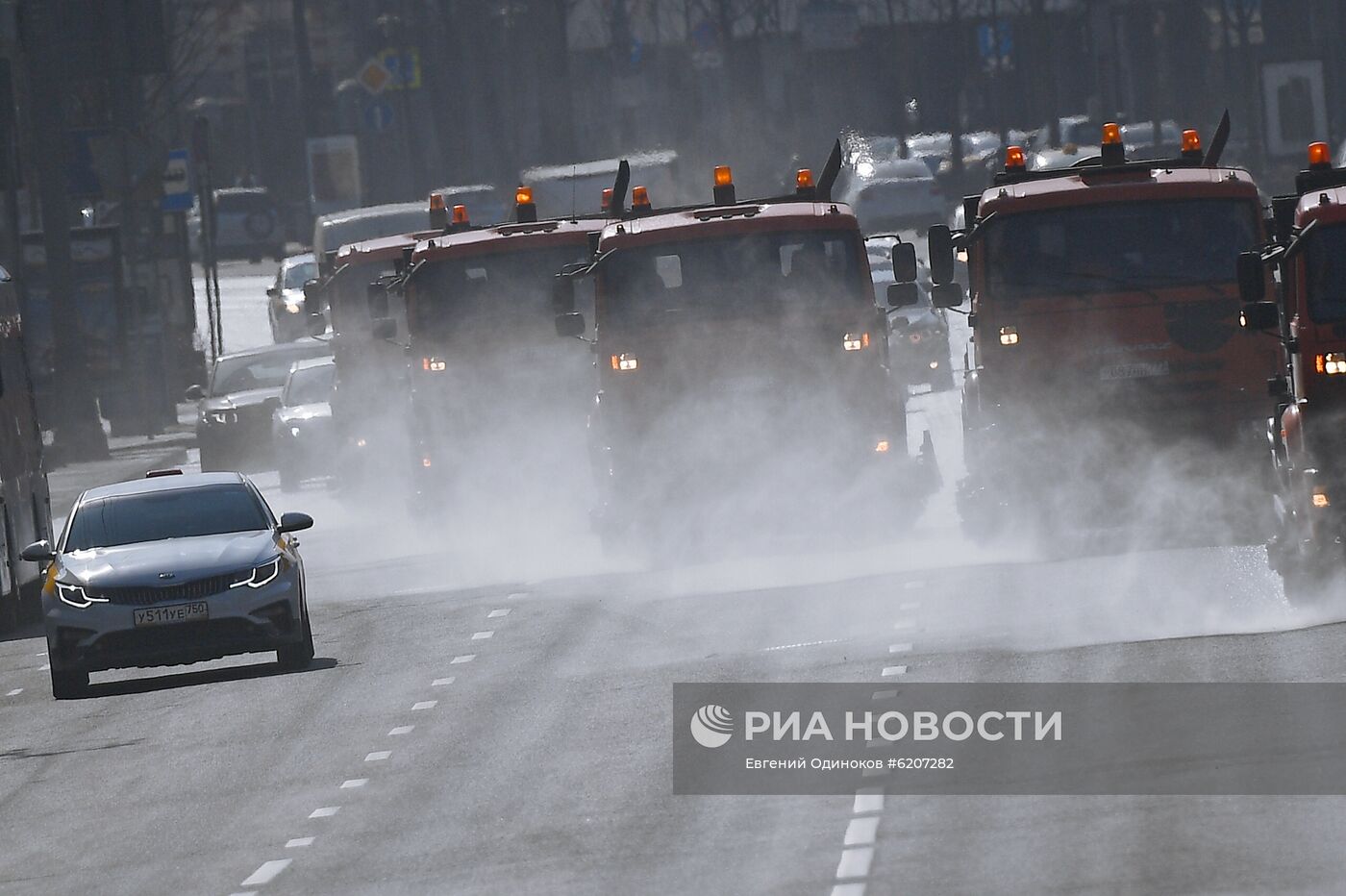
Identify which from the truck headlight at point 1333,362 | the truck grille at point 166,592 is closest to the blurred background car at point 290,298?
the truck grille at point 166,592

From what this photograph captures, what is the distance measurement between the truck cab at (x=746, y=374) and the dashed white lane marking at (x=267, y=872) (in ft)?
33.8

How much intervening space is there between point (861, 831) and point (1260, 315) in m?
6.59

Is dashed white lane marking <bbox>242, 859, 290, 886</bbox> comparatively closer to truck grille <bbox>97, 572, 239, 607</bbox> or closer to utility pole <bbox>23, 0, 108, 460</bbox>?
truck grille <bbox>97, 572, 239, 607</bbox>

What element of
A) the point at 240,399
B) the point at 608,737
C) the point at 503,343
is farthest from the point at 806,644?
the point at 240,399

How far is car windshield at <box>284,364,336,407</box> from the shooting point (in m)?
34.5

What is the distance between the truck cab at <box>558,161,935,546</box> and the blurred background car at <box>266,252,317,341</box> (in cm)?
2969

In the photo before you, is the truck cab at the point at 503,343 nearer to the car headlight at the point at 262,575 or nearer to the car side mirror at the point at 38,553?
the car side mirror at the point at 38,553

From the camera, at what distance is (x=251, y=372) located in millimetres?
37906

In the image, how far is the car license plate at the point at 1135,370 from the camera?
64.3 feet

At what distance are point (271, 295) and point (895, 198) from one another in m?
14.5

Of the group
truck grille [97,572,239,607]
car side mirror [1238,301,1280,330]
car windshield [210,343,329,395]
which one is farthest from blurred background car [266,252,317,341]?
car side mirror [1238,301,1280,330]

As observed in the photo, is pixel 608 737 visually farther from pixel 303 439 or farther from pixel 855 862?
pixel 303 439

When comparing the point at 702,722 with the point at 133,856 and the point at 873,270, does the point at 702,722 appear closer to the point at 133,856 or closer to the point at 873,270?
the point at 133,856

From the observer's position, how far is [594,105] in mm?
80188
